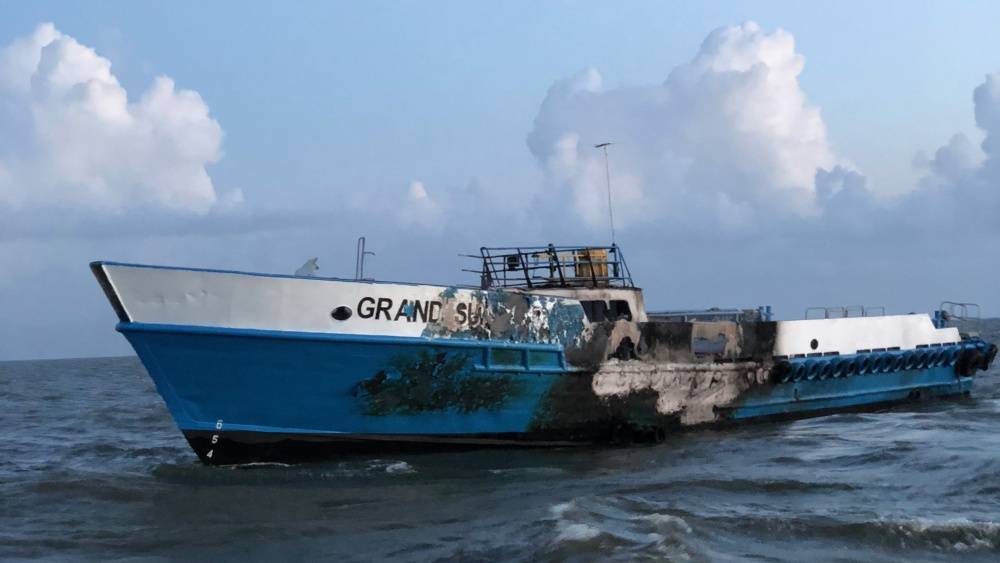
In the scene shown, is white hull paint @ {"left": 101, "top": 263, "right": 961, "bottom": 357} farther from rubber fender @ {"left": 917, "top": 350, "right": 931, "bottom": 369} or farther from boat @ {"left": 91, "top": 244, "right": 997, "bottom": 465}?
rubber fender @ {"left": 917, "top": 350, "right": 931, "bottom": 369}

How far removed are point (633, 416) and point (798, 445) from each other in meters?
2.43

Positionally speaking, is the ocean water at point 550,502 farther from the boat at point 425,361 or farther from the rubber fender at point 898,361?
the rubber fender at point 898,361

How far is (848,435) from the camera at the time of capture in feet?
54.6

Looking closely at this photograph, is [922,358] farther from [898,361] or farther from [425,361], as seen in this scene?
[425,361]

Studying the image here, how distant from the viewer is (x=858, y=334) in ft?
65.6

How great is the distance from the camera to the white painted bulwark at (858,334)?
1839 centimetres

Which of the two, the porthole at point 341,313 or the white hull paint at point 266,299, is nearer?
the white hull paint at point 266,299

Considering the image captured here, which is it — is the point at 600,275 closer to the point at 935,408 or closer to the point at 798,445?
the point at 798,445

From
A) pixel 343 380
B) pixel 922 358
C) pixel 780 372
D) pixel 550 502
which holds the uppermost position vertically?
pixel 922 358

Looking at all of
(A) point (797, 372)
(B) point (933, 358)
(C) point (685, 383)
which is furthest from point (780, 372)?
(B) point (933, 358)

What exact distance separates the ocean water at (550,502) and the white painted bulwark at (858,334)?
168 centimetres

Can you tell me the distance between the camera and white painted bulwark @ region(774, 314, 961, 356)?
60.3 feet

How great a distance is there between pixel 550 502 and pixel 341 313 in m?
3.79

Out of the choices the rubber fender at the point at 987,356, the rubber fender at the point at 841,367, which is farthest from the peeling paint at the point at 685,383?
the rubber fender at the point at 987,356
